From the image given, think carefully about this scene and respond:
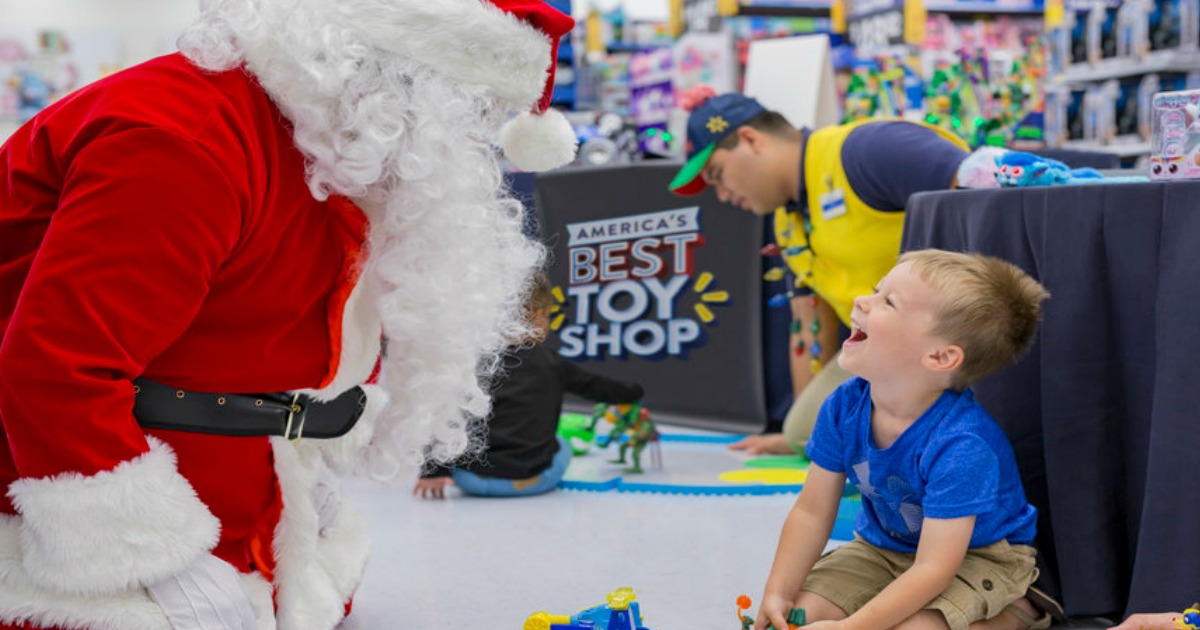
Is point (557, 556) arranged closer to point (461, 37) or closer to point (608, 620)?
point (608, 620)

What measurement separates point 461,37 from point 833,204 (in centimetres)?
189

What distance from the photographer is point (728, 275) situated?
4.02 m

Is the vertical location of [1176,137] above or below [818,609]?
above

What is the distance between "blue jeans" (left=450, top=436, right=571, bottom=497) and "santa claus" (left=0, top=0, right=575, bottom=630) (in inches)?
52.9

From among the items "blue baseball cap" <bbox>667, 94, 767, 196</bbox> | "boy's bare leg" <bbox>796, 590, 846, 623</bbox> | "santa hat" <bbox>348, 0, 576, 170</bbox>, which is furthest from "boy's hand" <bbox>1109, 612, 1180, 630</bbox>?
"blue baseball cap" <bbox>667, 94, 767, 196</bbox>

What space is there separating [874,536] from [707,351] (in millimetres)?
2185

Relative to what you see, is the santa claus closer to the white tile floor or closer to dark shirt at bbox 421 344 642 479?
the white tile floor

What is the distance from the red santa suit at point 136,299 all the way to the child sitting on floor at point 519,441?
1.58 meters

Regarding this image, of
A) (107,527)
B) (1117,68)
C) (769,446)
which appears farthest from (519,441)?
(1117,68)

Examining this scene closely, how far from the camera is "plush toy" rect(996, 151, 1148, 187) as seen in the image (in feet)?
6.73

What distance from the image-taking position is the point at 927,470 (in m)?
1.75

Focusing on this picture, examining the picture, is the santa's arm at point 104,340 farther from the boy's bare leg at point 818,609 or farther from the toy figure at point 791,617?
the boy's bare leg at point 818,609

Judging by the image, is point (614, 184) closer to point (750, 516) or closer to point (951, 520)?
point (750, 516)

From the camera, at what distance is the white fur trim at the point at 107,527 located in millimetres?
1242
